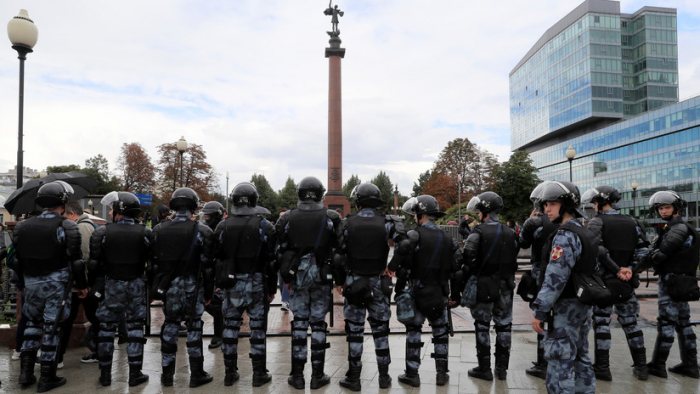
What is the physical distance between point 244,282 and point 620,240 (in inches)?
191

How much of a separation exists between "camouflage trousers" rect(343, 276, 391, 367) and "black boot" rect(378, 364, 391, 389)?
2.1 inches

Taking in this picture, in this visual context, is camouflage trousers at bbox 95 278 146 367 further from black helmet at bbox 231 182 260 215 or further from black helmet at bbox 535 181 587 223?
black helmet at bbox 535 181 587 223

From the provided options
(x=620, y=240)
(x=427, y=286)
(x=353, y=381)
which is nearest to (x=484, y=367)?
(x=427, y=286)

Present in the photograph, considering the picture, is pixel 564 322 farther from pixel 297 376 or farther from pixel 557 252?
pixel 297 376

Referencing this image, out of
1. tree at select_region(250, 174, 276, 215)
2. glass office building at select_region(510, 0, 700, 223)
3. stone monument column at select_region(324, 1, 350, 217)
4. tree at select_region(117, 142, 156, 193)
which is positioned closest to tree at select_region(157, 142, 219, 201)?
tree at select_region(117, 142, 156, 193)

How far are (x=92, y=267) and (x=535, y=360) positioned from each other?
6141 mm

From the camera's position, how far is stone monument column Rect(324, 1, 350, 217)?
26141 millimetres

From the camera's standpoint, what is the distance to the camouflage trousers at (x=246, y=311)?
5512 mm

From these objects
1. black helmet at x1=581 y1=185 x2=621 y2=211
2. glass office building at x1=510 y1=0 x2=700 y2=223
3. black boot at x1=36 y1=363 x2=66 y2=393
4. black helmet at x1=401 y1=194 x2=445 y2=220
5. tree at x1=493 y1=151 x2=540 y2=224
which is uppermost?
glass office building at x1=510 y1=0 x2=700 y2=223

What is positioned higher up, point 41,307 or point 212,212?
point 212,212

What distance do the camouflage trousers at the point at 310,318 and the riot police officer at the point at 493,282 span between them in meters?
1.91

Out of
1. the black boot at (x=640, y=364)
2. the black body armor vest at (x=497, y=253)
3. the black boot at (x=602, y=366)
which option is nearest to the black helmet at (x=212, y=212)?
the black body armor vest at (x=497, y=253)

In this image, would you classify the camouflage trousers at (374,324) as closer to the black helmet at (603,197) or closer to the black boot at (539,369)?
the black boot at (539,369)

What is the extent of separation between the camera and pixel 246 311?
559 centimetres
